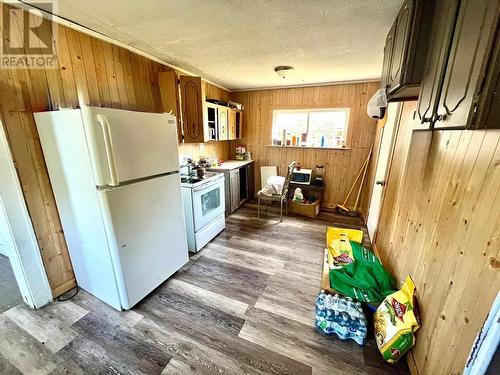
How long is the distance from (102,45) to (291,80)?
267 cm

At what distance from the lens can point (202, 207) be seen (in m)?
2.59

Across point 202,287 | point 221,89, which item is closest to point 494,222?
→ point 202,287

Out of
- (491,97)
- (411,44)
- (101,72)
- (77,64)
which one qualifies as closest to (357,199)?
(411,44)

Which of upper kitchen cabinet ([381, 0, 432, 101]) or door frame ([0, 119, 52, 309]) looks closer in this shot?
upper kitchen cabinet ([381, 0, 432, 101])

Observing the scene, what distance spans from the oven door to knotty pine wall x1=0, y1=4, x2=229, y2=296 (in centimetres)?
124

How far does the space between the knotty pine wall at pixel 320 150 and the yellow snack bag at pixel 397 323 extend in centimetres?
250

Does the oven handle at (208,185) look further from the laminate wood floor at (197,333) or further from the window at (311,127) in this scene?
the window at (311,127)

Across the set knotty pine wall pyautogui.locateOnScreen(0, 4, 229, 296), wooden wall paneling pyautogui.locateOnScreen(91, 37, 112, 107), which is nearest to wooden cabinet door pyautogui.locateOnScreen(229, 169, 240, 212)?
knotty pine wall pyautogui.locateOnScreen(0, 4, 229, 296)

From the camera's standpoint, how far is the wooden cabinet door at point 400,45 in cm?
119

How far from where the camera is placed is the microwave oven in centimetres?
390

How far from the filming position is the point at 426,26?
3.71 ft

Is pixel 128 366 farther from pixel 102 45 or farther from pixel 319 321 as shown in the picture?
pixel 102 45

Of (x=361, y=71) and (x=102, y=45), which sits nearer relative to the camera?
(x=102, y=45)

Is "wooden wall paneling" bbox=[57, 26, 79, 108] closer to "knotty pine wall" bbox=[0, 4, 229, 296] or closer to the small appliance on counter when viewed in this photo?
"knotty pine wall" bbox=[0, 4, 229, 296]
